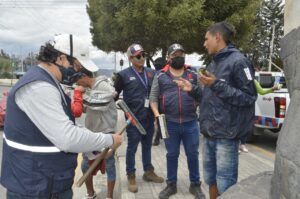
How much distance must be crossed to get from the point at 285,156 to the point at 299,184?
0.63ft

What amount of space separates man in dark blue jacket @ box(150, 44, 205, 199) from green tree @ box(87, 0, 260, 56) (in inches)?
176

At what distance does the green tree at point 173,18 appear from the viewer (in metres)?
9.40

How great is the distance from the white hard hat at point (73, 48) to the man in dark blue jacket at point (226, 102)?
97cm

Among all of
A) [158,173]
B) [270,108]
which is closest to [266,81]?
[270,108]

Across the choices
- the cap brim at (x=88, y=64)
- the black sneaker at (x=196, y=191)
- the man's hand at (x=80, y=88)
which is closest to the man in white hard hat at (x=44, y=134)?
the cap brim at (x=88, y=64)

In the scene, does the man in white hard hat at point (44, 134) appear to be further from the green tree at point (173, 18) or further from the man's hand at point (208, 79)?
the green tree at point (173, 18)

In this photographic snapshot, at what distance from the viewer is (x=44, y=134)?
242 centimetres

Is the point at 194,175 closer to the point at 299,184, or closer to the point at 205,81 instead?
the point at 205,81

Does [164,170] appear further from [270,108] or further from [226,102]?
[270,108]

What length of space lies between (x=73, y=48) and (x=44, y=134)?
2.11 ft

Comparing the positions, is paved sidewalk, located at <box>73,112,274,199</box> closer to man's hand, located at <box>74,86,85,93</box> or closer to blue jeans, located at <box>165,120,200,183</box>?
blue jeans, located at <box>165,120,200,183</box>

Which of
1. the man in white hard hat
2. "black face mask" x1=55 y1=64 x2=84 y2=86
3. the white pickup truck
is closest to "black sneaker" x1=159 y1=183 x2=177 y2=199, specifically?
the man in white hard hat

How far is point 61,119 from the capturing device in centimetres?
240

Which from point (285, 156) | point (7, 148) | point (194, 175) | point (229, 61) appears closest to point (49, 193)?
point (7, 148)
